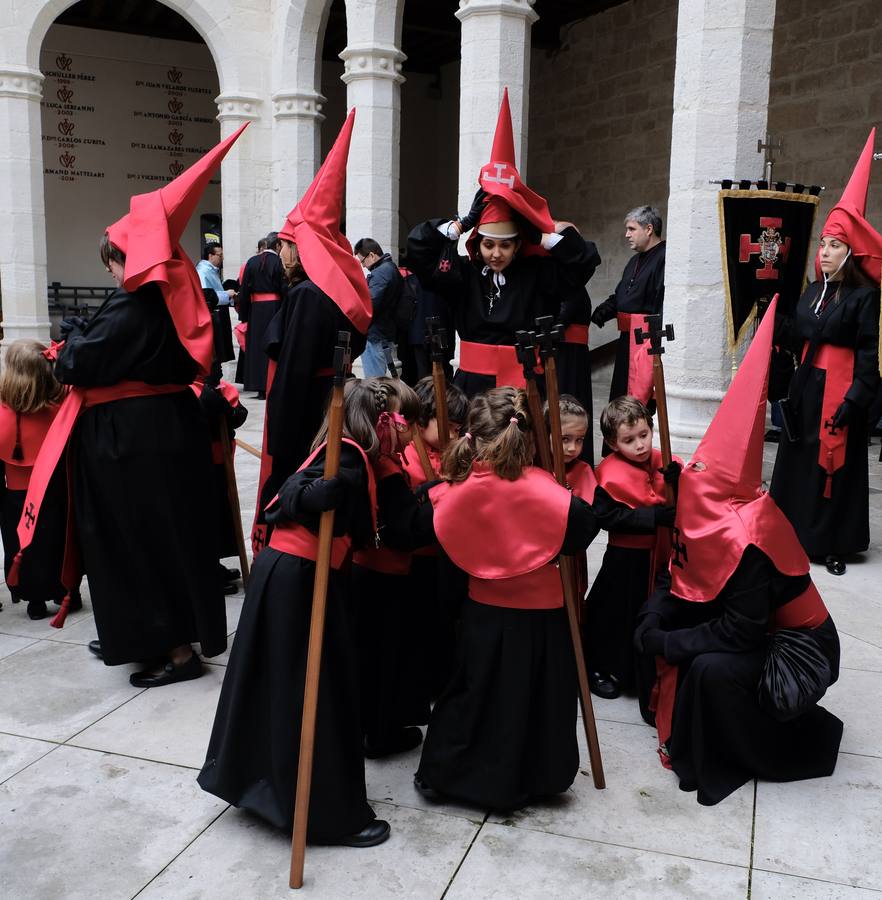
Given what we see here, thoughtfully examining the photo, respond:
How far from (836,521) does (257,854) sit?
11.2 ft

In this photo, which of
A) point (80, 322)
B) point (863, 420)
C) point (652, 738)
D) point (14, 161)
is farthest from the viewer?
point (14, 161)

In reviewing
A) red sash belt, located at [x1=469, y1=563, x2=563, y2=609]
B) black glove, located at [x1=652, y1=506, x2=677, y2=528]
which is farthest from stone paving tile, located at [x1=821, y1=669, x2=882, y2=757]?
red sash belt, located at [x1=469, y1=563, x2=563, y2=609]

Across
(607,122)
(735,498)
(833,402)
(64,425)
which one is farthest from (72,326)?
(607,122)

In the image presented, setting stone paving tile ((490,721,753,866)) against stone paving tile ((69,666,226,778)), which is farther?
stone paving tile ((69,666,226,778))

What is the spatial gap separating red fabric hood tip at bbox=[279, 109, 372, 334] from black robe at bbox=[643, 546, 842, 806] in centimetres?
165

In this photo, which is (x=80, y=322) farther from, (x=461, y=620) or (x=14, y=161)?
(x=14, y=161)

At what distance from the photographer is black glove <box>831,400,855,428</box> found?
15.1 ft

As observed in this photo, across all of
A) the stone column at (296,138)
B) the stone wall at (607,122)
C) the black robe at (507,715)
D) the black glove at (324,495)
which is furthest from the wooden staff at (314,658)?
the stone wall at (607,122)

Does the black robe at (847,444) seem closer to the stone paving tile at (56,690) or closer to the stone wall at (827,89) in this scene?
the stone paving tile at (56,690)

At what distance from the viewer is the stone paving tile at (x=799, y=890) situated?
2.23 meters

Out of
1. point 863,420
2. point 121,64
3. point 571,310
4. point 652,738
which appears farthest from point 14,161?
point 652,738

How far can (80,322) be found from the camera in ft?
11.0

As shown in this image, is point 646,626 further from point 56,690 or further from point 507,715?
point 56,690

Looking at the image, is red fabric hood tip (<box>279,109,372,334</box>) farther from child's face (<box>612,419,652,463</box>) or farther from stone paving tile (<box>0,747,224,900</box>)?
stone paving tile (<box>0,747,224,900</box>)
